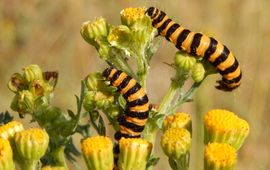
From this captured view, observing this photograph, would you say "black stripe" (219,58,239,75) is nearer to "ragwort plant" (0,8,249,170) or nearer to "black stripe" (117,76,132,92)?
"ragwort plant" (0,8,249,170)

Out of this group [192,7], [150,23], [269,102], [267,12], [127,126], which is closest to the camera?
[127,126]

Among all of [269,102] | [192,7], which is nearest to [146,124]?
[269,102]

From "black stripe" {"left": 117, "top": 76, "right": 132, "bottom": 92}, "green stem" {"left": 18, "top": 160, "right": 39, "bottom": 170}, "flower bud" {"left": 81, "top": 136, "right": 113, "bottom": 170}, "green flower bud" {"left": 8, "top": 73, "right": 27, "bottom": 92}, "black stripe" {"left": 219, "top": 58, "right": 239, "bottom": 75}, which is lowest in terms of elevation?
"green stem" {"left": 18, "top": 160, "right": 39, "bottom": 170}

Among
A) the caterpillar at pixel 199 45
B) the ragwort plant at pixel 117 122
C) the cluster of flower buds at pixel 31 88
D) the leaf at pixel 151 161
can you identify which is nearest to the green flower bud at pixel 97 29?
the ragwort plant at pixel 117 122

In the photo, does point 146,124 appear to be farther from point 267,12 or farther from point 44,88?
point 267,12

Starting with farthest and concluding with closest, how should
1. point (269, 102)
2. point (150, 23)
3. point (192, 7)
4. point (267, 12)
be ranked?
point (192, 7) → point (267, 12) → point (269, 102) → point (150, 23)

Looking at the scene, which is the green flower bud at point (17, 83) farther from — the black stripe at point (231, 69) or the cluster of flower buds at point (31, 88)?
the black stripe at point (231, 69)

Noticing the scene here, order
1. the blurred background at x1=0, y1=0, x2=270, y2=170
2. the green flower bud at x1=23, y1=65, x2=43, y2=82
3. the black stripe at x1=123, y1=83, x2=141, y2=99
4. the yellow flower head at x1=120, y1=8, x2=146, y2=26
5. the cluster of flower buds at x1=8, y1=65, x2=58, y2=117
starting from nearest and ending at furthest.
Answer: the black stripe at x1=123, y1=83, x2=141, y2=99, the yellow flower head at x1=120, y1=8, x2=146, y2=26, the cluster of flower buds at x1=8, y1=65, x2=58, y2=117, the green flower bud at x1=23, y1=65, x2=43, y2=82, the blurred background at x1=0, y1=0, x2=270, y2=170

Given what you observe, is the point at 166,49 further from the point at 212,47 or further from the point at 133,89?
the point at 133,89

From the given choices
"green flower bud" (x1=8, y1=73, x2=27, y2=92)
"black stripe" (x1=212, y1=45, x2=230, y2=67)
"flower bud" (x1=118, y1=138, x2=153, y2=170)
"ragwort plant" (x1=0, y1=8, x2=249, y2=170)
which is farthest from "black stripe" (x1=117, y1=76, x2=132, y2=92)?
"green flower bud" (x1=8, y1=73, x2=27, y2=92)
